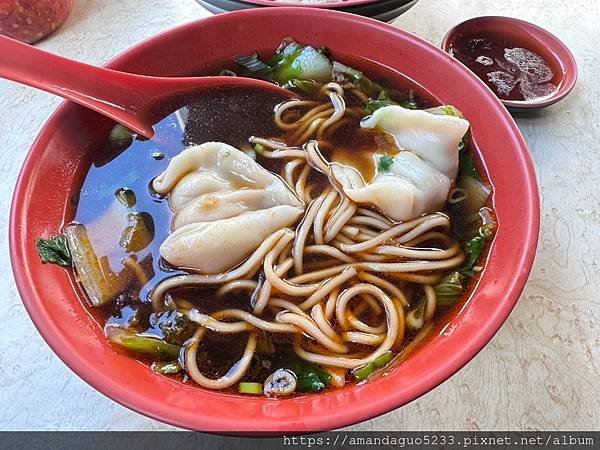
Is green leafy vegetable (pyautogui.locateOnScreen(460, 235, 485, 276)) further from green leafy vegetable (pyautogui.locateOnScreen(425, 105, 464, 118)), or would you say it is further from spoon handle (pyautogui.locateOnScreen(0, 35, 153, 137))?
spoon handle (pyautogui.locateOnScreen(0, 35, 153, 137))

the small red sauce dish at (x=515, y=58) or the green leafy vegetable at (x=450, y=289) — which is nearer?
Result: the green leafy vegetable at (x=450, y=289)

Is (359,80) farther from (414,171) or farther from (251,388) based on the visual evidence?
(251,388)

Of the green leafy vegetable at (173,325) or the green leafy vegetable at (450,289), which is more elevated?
the green leafy vegetable at (450,289)

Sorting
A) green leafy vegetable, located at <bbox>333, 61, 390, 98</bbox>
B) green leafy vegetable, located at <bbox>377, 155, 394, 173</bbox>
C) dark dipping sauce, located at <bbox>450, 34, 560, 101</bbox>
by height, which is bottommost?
green leafy vegetable, located at <bbox>377, 155, 394, 173</bbox>

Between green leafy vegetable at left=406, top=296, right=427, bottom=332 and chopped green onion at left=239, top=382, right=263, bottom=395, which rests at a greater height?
green leafy vegetable at left=406, top=296, right=427, bottom=332

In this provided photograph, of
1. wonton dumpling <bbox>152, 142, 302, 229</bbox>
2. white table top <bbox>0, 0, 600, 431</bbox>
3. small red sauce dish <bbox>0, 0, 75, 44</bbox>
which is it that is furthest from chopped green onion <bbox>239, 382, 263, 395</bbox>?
small red sauce dish <bbox>0, 0, 75, 44</bbox>

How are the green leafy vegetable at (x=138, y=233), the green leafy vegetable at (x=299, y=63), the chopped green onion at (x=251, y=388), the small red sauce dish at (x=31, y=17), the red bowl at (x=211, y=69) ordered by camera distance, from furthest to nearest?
1. the small red sauce dish at (x=31, y=17)
2. the green leafy vegetable at (x=299, y=63)
3. the green leafy vegetable at (x=138, y=233)
4. the chopped green onion at (x=251, y=388)
5. the red bowl at (x=211, y=69)

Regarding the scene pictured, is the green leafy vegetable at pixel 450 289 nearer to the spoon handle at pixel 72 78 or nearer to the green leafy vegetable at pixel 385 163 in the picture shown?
the green leafy vegetable at pixel 385 163

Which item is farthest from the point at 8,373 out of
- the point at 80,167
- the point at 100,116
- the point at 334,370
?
the point at 334,370

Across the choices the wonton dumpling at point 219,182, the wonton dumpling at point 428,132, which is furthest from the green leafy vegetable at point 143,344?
the wonton dumpling at point 428,132
